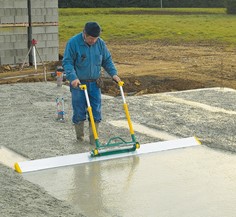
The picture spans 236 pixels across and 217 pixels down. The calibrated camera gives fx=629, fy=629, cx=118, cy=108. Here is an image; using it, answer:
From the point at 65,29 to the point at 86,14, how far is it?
43.0 feet

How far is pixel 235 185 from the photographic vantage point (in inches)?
291

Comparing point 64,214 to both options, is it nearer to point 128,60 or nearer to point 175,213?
point 175,213

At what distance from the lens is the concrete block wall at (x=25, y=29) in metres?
18.6

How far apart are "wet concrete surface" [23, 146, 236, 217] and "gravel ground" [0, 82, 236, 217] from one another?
343 millimetres

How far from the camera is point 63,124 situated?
34.4 ft

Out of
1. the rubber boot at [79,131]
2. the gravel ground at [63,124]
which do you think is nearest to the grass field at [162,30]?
the gravel ground at [63,124]

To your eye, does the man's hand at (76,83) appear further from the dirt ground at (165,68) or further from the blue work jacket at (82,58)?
the dirt ground at (165,68)

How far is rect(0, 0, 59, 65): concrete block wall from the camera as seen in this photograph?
18.6 metres

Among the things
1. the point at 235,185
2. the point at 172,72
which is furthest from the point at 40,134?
the point at 172,72

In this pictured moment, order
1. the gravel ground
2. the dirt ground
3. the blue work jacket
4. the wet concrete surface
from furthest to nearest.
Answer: the dirt ground
the blue work jacket
the gravel ground
the wet concrete surface

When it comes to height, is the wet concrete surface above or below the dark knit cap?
below

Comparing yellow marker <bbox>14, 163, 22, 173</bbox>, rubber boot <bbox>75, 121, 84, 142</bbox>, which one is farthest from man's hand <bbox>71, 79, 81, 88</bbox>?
yellow marker <bbox>14, 163, 22, 173</bbox>

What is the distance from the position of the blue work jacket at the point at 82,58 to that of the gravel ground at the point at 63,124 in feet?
3.48

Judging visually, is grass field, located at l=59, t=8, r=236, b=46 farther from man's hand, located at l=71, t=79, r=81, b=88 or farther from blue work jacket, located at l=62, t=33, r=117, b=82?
man's hand, located at l=71, t=79, r=81, b=88
